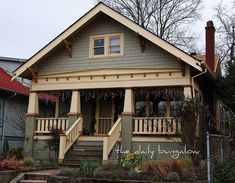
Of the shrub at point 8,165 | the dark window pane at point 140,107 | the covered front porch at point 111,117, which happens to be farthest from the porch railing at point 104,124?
the shrub at point 8,165

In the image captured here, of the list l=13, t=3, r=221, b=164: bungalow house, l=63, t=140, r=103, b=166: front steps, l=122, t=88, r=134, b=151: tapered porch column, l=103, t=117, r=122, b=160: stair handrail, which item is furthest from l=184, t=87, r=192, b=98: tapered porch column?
l=63, t=140, r=103, b=166: front steps

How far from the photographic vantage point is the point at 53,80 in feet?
68.4

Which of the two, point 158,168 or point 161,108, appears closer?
point 158,168

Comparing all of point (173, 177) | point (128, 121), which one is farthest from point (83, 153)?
point (173, 177)

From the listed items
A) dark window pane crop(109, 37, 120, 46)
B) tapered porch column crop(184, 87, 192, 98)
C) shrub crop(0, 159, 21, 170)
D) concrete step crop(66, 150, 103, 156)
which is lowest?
shrub crop(0, 159, 21, 170)

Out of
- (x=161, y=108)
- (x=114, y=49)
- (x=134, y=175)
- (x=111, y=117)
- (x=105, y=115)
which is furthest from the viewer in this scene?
(x=105, y=115)

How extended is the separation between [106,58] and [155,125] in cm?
410

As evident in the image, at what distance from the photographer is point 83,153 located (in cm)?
1838

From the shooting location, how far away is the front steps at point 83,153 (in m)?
18.0

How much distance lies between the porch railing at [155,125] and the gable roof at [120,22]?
2.68 metres

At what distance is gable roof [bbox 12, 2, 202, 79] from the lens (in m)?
17.5

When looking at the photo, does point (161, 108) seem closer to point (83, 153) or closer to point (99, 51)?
point (99, 51)

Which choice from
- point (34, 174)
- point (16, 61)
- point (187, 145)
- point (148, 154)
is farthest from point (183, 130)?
point (16, 61)

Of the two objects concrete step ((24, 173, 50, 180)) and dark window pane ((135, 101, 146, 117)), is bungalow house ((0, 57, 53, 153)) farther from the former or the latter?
concrete step ((24, 173, 50, 180))
